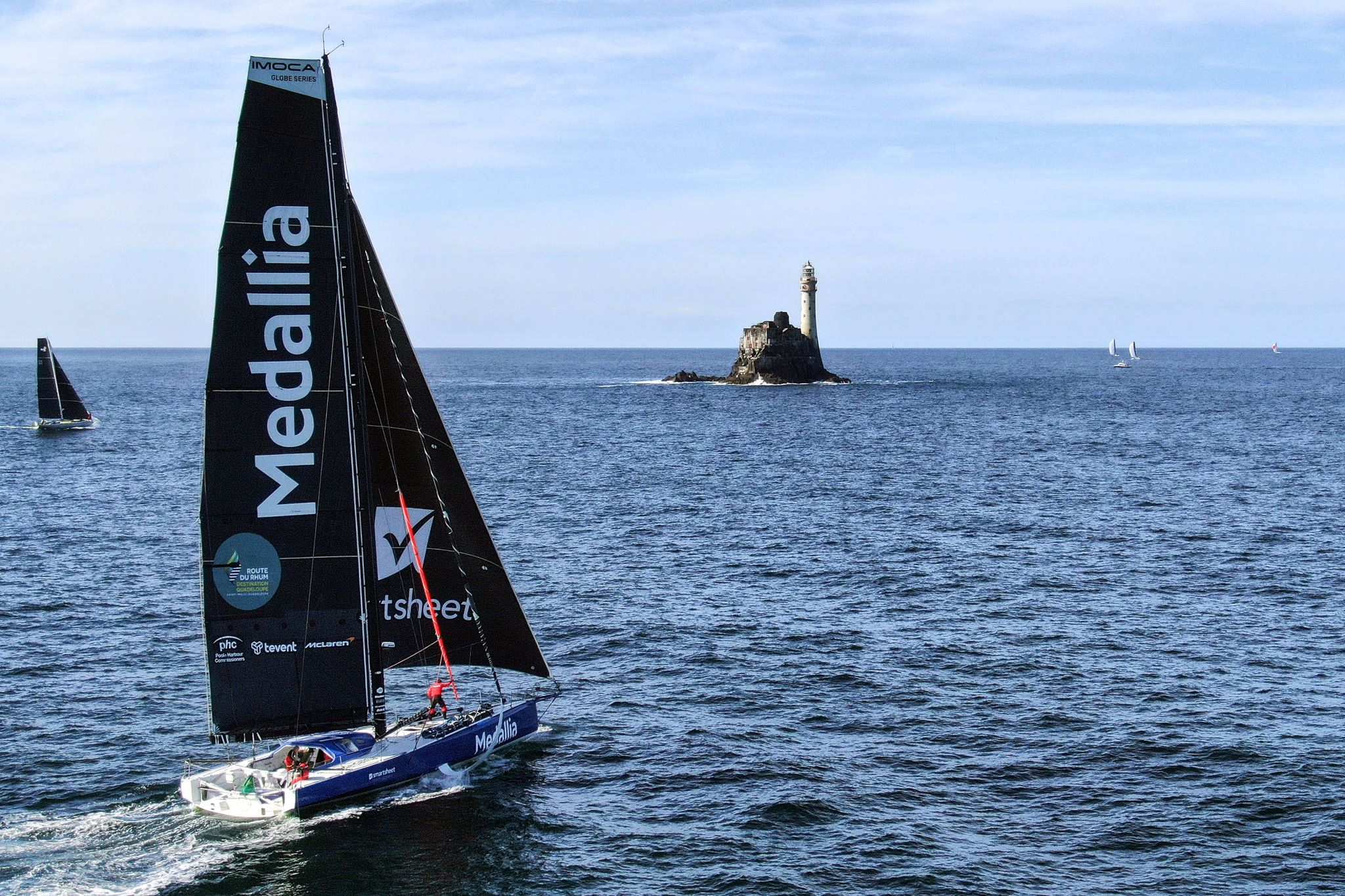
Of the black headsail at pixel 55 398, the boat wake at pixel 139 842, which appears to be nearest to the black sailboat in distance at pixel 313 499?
the boat wake at pixel 139 842

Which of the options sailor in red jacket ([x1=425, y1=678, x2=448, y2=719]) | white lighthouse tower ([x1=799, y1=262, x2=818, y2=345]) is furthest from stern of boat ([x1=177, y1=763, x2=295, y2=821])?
white lighthouse tower ([x1=799, y1=262, x2=818, y2=345])

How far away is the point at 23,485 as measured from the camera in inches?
2943

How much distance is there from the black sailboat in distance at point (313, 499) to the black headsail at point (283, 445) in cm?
3

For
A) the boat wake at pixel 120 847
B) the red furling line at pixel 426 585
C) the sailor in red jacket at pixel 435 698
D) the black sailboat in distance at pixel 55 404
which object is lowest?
the boat wake at pixel 120 847

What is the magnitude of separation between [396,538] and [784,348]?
15265cm

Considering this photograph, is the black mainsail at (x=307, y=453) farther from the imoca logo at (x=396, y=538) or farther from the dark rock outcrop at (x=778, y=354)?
the dark rock outcrop at (x=778, y=354)

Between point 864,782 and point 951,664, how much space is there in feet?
32.6

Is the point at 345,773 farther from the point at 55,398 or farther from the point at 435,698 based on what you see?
the point at 55,398

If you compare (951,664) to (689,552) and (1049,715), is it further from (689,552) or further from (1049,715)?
(689,552)

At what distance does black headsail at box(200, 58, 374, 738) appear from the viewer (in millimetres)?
24125

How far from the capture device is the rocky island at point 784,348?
175375mm

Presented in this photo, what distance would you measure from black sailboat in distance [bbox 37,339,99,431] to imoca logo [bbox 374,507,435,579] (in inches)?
3703

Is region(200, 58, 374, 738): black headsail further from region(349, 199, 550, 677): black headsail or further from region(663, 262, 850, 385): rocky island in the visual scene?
region(663, 262, 850, 385): rocky island

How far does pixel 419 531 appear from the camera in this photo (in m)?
27.8
